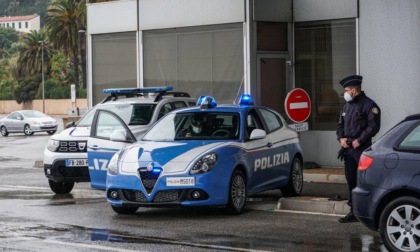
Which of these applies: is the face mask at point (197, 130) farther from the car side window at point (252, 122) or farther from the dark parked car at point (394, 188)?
the dark parked car at point (394, 188)

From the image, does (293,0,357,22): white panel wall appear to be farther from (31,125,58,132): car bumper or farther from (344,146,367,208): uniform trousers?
(31,125,58,132): car bumper

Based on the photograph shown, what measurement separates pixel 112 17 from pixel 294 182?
32.2 ft

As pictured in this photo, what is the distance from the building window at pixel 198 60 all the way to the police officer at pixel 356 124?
8.75 meters

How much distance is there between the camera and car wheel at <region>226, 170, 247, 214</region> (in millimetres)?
A: 13109

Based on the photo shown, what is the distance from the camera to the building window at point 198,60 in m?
21.2


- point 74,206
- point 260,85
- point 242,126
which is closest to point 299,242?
point 242,126

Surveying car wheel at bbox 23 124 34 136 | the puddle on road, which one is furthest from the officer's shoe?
car wheel at bbox 23 124 34 136

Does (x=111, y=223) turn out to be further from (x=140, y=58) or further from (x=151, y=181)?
(x=140, y=58)

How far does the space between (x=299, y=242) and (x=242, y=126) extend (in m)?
3.39

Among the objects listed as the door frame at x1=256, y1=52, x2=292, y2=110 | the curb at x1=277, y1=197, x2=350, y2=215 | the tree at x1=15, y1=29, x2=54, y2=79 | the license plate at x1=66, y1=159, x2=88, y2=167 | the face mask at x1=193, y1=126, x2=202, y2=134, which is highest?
the tree at x1=15, y1=29, x2=54, y2=79

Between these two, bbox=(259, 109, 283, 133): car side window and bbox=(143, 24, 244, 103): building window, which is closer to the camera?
bbox=(259, 109, 283, 133): car side window

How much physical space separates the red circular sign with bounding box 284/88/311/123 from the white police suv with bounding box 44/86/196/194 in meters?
1.90

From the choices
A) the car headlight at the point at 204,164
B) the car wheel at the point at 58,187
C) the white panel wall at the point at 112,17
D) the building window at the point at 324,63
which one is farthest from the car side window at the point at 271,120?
the white panel wall at the point at 112,17

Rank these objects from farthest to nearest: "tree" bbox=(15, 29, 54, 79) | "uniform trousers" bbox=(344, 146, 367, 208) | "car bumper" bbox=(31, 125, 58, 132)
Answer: "tree" bbox=(15, 29, 54, 79) < "car bumper" bbox=(31, 125, 58, 132) < "uniform trousers" bbox=(344, 146, 367, 208)
